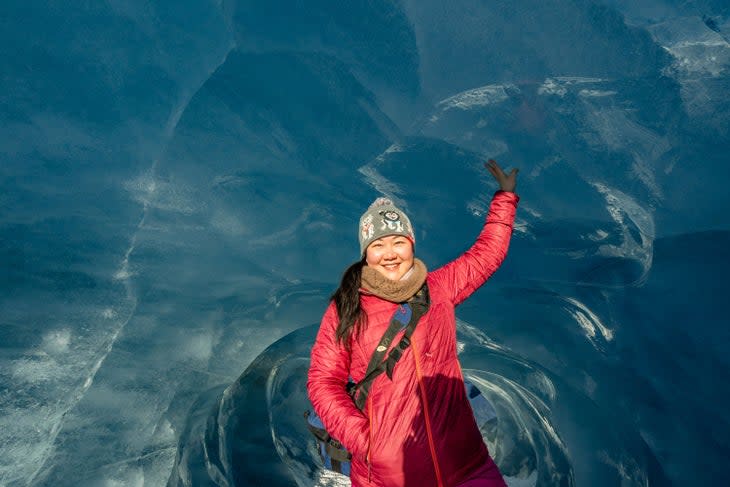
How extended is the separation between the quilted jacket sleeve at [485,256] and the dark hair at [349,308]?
0.95 ft

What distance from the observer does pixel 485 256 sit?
5.93 feet

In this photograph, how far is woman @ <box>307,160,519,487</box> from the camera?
5.33 feet

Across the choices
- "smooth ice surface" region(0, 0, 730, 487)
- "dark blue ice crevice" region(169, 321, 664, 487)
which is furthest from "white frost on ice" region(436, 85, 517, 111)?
"dark blue ice crevice" region(169, 321, 664, 487)

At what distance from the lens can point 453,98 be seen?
2420 millimetres

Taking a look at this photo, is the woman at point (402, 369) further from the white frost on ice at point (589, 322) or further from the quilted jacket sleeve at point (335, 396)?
the white frost on ice at point (589, 322)

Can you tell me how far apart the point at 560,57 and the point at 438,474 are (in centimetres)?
180

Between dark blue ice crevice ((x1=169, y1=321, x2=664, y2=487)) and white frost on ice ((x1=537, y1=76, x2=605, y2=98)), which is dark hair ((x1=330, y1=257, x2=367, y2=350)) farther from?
white frost on ice ((x1=537, y1=76, x2=605, y2=98))

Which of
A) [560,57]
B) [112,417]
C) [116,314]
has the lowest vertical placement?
[112,417]

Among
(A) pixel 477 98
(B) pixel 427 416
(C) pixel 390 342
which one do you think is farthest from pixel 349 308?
(A) pixel 477 98

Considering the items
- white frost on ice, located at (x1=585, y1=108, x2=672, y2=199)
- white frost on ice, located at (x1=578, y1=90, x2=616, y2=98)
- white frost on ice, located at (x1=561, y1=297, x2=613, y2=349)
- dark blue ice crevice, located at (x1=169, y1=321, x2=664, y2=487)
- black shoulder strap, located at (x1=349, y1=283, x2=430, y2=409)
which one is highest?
white frost on ice, located at (x1=578, y1=90, x2=616, y2=98)

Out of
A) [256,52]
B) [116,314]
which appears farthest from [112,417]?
[256,52]

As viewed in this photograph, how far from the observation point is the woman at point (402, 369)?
1626mm

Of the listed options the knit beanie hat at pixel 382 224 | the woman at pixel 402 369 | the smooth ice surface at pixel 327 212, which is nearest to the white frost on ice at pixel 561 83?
the smooth ice surface at pixel 327 212

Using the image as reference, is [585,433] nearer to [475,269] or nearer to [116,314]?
[475,269]
